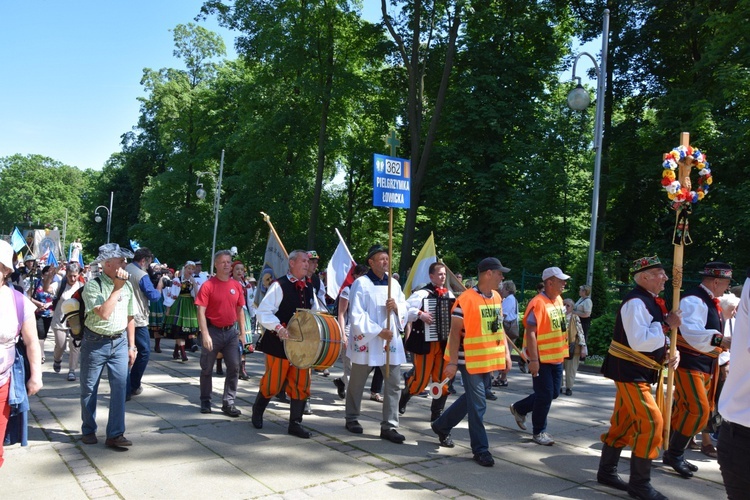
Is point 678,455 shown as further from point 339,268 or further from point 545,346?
point 339,268

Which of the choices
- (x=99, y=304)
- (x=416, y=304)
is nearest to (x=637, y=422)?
(x=416, y=304)

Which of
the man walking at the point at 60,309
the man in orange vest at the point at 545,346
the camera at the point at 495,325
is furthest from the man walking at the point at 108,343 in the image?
the man walking at the point at 60,309

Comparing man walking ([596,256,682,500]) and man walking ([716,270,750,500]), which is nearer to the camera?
man walking ([716,270,750,500])

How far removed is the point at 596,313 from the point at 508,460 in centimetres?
1144

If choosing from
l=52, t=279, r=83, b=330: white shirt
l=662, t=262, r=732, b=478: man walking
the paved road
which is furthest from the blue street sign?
l=52, t=279, r=83, b=330: white shirt

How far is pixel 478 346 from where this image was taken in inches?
233

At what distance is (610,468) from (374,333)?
104 inches

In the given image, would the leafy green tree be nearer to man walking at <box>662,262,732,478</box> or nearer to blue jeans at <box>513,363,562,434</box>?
blue jeans at <box>513,363,562,434</box>

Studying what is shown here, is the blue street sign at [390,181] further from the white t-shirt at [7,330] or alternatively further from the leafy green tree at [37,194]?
the leafy green tree at [37,194]

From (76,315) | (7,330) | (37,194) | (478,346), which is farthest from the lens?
(37,194)

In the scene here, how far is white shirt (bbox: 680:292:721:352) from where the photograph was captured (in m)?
5.77

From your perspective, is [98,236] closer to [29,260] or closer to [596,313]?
[29,260]

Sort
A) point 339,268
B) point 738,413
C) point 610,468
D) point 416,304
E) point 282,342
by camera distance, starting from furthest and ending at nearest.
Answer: point 339,268 < point 416,304 < point 282,342 < point 610,468 < point 738,413

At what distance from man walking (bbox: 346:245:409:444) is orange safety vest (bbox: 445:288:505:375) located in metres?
0.92
